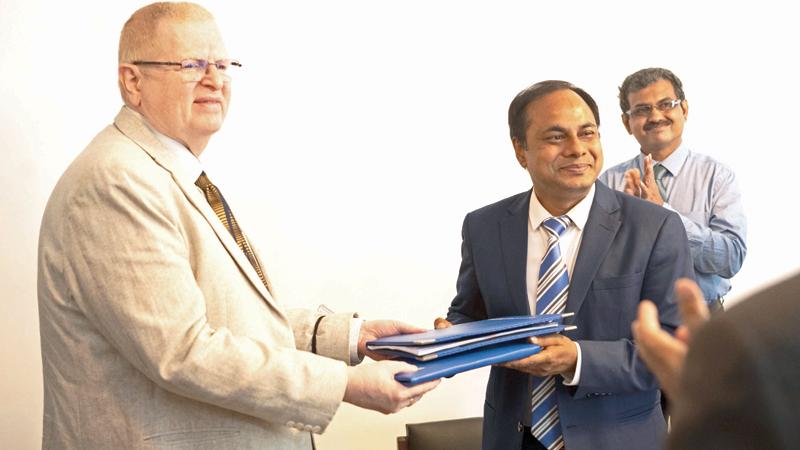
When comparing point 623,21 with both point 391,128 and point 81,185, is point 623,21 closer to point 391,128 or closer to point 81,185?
point 391,128

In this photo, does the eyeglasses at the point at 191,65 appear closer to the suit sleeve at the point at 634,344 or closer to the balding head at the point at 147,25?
the balding head at the point at 147,25

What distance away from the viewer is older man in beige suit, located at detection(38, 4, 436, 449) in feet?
6.30

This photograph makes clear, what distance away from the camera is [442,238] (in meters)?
4.37

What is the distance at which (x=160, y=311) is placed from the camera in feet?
A: 6.28

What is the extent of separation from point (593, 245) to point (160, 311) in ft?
4.15

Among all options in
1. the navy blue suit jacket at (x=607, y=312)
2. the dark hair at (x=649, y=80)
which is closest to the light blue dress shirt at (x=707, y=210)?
the dark hair at (x=649, y=80)

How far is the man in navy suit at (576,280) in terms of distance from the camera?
2.49 m

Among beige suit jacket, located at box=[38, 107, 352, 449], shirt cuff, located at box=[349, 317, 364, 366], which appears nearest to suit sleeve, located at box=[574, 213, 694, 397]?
shirt cuff, located at box=[349, 317, 364, 366]

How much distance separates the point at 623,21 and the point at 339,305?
2.18 m

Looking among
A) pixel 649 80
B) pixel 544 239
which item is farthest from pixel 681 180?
pixel 544 239

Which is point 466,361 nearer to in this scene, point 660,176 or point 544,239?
point 544,239

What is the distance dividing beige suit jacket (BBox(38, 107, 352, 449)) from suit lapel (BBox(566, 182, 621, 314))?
823mm

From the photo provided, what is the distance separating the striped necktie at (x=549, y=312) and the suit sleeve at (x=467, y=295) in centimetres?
29

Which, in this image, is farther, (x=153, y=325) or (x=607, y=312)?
(x=607, y=312)
